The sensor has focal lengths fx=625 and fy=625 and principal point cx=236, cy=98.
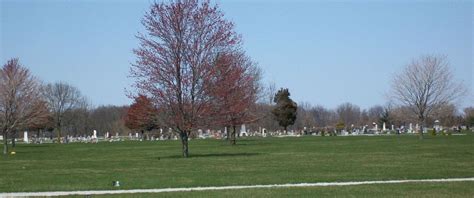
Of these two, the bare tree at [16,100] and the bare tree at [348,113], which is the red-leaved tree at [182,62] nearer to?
the bare tree at [16,100]

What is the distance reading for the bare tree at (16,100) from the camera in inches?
2066

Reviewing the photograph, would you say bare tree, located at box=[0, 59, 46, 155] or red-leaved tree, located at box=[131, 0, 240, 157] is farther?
bare tree, located at box=[0, 59, 46, 155]

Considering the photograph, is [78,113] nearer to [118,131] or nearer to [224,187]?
[118,131]

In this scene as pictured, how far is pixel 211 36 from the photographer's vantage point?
34.9 meters

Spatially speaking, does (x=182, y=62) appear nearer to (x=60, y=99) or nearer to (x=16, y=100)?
(x=16, y=100)

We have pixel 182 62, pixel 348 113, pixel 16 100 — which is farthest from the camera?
pixel 348 113

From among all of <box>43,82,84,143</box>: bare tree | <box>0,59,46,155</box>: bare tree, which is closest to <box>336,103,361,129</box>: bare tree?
<box>43,82,84,143</box>: bare tree

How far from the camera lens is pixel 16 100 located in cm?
5362

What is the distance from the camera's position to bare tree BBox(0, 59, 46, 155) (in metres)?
52.5

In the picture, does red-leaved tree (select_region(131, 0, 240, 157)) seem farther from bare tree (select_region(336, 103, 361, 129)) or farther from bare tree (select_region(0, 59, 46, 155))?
bare tree (select_region(336, 103, 361, 129))

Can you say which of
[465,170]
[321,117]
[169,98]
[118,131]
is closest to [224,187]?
[465,170]

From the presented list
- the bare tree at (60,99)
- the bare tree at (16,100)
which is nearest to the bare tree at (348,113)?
the bare tree at (60,99)

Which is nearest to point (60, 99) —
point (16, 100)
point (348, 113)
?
point (16, 100)

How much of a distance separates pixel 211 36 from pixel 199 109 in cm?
413
